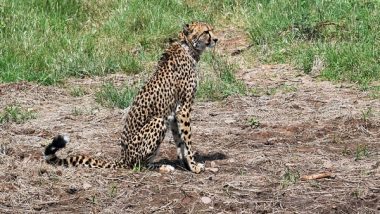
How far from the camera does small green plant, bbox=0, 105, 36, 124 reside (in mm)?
7777

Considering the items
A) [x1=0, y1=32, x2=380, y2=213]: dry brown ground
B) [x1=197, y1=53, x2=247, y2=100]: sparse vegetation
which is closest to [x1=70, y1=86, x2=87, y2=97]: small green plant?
[x1=0, y1=32, x2=380, y2=213]: dry brown ground

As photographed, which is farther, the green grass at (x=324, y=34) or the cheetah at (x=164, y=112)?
the green grass at (x=324, y=34)

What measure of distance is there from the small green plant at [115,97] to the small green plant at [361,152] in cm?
234

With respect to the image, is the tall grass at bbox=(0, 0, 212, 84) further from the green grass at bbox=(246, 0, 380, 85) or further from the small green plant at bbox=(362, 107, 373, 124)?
the small green plant at bbox=(362, 107, 373, 124)

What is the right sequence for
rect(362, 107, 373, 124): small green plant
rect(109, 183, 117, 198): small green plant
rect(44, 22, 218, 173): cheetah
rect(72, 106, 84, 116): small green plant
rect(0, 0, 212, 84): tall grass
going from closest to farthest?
1. rect(109, 183, 117, 198): small green plant
2. rect(44, 22, 218, 173): cheetah
3. rect(362, 107, 373, 124): small green plant
4. rect(72, 106, 84, 116): small green plant
5. rect(0, 0, 212, 84): tall grass

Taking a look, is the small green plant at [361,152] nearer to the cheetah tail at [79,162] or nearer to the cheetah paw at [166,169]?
the cheetah paw at [166,169]

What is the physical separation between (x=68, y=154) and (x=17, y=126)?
991mm

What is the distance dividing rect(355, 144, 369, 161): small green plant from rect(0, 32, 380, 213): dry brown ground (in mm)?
23

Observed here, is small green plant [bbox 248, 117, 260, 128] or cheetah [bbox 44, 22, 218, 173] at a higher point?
cheetah [bbox 44, 22, 218, 173]

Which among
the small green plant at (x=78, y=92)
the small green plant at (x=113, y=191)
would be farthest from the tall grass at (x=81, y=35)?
the small green plant at (x=113, y=191)

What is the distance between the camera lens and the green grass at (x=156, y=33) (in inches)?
363

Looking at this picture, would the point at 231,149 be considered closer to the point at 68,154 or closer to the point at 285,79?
the point at 68,154

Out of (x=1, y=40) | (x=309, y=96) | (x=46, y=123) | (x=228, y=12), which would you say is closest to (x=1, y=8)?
(x=1, y=40)

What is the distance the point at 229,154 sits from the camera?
6.79m
